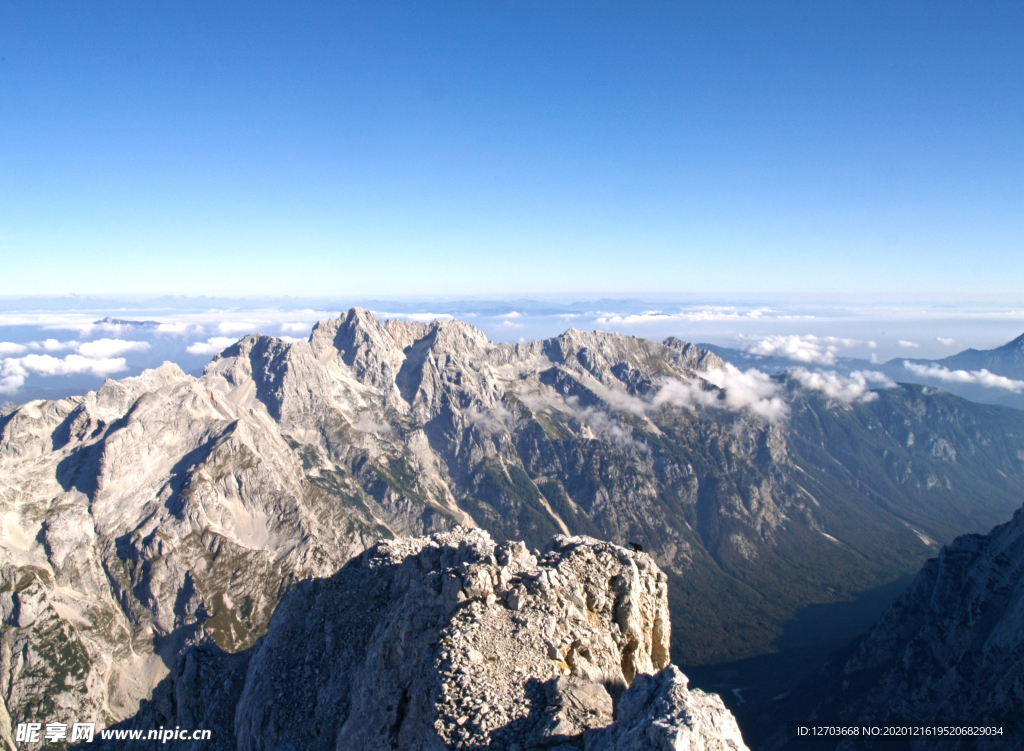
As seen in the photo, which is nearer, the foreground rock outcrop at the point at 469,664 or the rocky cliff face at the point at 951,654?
the foreground rock outcrop at the point at 469,664

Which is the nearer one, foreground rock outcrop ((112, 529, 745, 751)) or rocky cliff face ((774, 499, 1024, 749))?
foreground rock outcrop ((112, 529, 745, 751))

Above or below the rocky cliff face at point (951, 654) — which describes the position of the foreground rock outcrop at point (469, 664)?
above

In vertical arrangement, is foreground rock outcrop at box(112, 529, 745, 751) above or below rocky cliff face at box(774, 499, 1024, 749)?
above

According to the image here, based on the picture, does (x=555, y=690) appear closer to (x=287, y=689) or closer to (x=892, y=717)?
(x=287, y=689)

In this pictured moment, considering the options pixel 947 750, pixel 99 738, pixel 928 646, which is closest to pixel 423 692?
pixel 99 738
